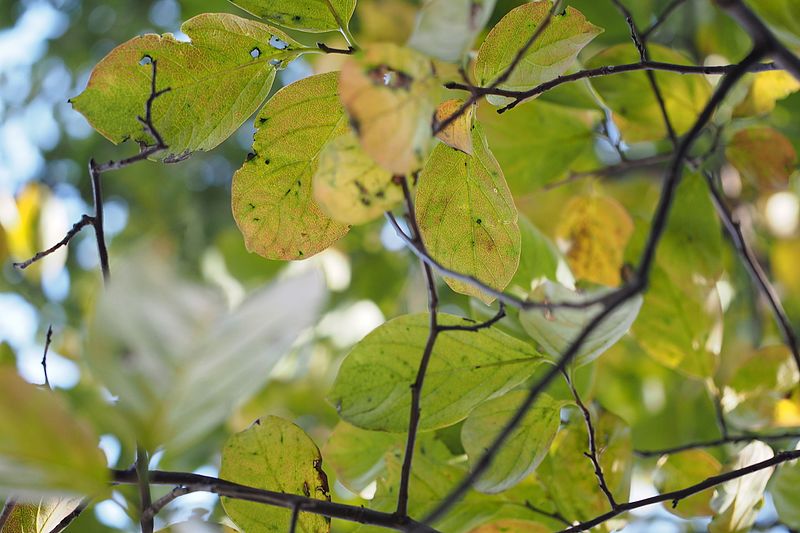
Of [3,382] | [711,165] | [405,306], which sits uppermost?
[405,306]

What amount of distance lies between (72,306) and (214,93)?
3.86ft

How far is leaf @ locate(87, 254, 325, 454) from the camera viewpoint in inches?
9.1

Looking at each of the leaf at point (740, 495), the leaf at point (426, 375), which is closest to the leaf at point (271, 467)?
the leaf at point (426, 375)

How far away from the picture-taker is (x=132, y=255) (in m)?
0.23

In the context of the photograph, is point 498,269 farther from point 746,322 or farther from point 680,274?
point 746,322

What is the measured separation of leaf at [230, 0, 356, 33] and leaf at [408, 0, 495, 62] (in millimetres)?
128

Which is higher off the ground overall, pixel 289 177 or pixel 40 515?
pixel 289 177

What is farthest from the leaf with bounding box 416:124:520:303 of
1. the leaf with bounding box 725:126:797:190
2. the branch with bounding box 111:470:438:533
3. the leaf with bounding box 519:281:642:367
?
the leaf with bounding box 725:126:797:190

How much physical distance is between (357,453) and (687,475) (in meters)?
0.23

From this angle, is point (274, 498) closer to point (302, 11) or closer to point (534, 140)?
point (302, 11)

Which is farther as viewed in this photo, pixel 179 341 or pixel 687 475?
pixel 687 475

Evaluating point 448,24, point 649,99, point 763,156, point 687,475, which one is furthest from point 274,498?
point 763,156

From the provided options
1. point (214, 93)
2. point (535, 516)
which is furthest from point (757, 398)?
point (214, 93)

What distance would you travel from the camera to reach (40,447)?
0.24m
